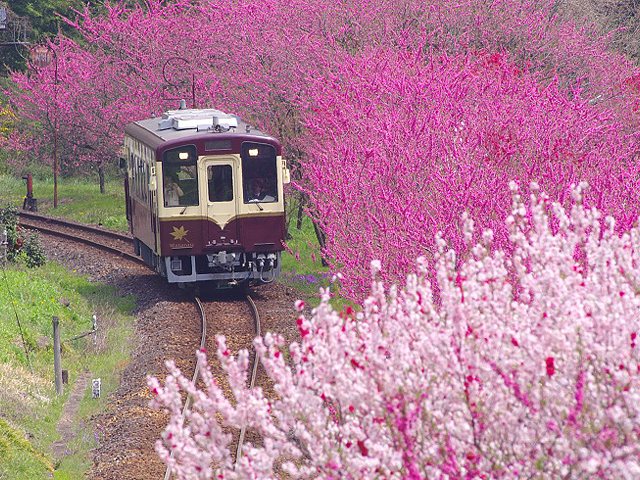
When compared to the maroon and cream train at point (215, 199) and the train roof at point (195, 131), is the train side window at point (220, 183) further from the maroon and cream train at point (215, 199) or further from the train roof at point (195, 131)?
the train roof at point (195, 131)

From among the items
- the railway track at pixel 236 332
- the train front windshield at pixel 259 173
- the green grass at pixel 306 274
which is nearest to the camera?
the railway track at pixel 236 332

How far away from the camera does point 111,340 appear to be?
769 inches

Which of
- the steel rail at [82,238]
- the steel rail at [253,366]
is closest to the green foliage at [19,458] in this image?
the steel rail at [253,366]

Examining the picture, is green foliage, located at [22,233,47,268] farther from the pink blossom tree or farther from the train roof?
the pink blossom tree

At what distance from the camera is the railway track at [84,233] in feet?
94.6

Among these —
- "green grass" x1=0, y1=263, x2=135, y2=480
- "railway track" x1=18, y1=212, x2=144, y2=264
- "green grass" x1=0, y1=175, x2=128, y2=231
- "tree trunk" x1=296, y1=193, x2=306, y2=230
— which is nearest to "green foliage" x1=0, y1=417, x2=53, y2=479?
"green grass" x1=0, y1=263, x2=135, y2=480

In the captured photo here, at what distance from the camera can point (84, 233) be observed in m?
31.6

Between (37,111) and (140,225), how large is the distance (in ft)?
68.4

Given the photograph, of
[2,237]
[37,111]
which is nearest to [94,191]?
[37,111]

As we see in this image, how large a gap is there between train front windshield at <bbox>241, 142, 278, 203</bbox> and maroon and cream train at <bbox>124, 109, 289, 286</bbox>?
0.05 ft

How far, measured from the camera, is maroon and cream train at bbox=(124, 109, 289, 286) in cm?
2114

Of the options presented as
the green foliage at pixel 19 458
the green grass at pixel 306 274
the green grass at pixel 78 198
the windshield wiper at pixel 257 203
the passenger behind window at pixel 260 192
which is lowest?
the green grass at pixel 78 198

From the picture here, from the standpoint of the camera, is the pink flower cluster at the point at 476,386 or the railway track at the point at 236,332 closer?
the pink flower cluster at the point at 476,386

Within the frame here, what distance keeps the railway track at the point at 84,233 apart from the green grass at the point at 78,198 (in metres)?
1.31
